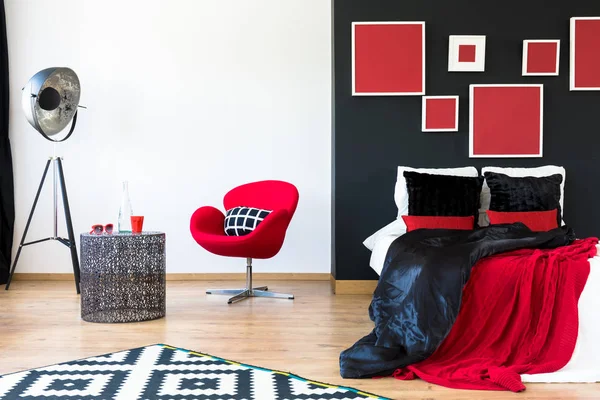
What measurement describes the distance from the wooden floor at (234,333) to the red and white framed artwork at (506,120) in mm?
1549

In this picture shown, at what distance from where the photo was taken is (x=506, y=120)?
216 inches

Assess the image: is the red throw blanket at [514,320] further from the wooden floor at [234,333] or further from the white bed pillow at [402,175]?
the white bed pillow at [402,175]

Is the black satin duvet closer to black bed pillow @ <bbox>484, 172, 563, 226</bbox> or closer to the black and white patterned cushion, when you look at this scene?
black bed pillow @ <bbox>484, 172, 563, 226</bbox>

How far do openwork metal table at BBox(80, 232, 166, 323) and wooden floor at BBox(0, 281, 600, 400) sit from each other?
0.34ft

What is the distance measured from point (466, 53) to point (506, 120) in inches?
Answer: 23.9

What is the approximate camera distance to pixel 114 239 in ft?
14.1

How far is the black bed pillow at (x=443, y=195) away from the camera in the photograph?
16.2 ft

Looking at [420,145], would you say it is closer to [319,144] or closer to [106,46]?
[319,144]

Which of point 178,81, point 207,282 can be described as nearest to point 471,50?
point 178,81

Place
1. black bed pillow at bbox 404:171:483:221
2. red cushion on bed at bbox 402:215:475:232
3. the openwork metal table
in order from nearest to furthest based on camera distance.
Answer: the openwork metal table → red cushion on bed at bbox 402:215:475:232 → black bed pillow at bbox 404:171:483:221

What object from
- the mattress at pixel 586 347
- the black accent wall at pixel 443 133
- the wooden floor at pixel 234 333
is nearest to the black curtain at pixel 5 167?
the wooden floor at pixel 234 333

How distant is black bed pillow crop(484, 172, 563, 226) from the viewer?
16.2 feet

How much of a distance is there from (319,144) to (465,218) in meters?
1.78

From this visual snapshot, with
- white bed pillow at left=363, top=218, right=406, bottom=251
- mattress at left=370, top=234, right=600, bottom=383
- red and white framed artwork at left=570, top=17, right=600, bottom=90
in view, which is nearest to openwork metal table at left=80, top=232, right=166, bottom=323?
white bed pillow at left=363, top=218, right=406, bottom=251
